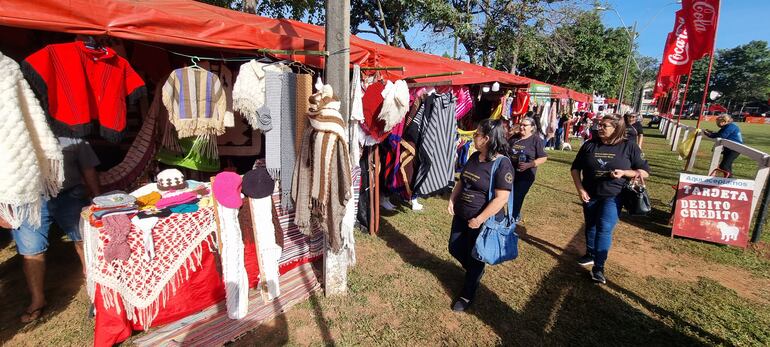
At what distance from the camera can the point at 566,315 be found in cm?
298

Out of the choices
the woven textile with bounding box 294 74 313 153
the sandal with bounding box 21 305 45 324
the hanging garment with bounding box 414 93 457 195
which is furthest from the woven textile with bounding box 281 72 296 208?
the sandal with bounding box 21 305 45 324

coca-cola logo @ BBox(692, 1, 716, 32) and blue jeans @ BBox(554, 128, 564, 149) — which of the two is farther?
blue jeans @ BBox(554, 128, 564, 149)

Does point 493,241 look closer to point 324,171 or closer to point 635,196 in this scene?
point 324,171

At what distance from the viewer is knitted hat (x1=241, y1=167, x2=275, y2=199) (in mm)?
2535

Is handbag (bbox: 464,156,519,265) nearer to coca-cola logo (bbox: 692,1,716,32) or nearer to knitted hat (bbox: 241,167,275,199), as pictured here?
knitted hat (bbox: 241,167,275,199)

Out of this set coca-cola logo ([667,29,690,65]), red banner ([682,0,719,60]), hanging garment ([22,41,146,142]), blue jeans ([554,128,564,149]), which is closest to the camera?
hanging garment ([22,41,146,142])

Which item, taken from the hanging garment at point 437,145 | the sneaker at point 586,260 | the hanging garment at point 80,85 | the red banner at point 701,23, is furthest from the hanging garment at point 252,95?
the red banner at point 701,23

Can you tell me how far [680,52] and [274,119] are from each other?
32.6 ft

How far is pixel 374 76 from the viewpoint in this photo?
3498 millimetres

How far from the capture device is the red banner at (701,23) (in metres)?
6.45

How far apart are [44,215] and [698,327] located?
17.7 ft

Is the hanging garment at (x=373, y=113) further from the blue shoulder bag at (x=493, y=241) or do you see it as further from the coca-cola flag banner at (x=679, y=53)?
the coca-cola flag banner at (x=679, y=53)

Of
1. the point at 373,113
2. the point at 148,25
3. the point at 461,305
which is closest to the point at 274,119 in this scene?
the point at 148,25

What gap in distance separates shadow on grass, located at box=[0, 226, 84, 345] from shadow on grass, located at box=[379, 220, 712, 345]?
10.6ft
